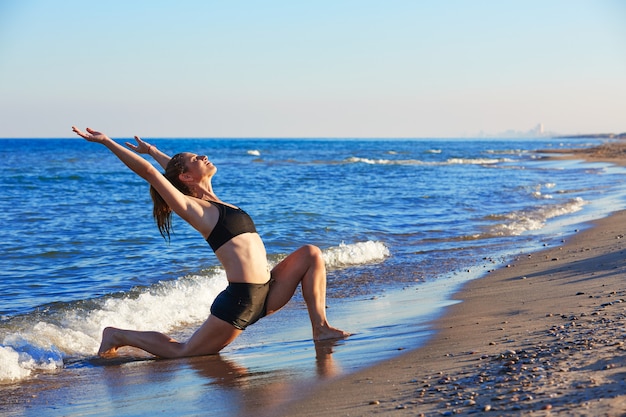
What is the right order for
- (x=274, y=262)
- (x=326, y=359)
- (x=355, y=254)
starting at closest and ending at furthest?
(x=326, y=359) → (x=274, y=262) → (x=355, y=254)

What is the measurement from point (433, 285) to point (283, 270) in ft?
10.2

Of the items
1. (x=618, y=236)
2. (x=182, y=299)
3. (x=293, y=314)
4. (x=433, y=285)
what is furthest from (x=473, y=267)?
(x=182, y=299)

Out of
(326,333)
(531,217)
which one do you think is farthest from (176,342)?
(531,217)

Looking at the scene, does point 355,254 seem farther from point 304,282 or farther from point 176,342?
point 176,342

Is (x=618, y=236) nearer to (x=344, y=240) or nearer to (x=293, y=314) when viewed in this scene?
(x=344, y=240)

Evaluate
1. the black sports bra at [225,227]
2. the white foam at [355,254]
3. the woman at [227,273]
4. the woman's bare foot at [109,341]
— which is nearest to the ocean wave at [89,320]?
the woman's bare foot at [109,341]

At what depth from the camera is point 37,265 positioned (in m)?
9.94

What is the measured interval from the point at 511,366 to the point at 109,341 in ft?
10.2

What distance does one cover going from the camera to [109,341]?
5555 millimetres

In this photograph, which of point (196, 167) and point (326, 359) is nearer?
point (326, 359)

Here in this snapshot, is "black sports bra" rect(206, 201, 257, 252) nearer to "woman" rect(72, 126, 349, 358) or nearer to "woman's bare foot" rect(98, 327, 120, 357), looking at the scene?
"woman" rect(72, 126, 349, 358)

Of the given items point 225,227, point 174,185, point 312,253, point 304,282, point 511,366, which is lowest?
point 511,366

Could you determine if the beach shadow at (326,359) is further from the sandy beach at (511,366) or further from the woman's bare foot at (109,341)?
the woman's bare foot at (109,341)

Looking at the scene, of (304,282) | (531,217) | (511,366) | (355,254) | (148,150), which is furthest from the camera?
(531,217)
